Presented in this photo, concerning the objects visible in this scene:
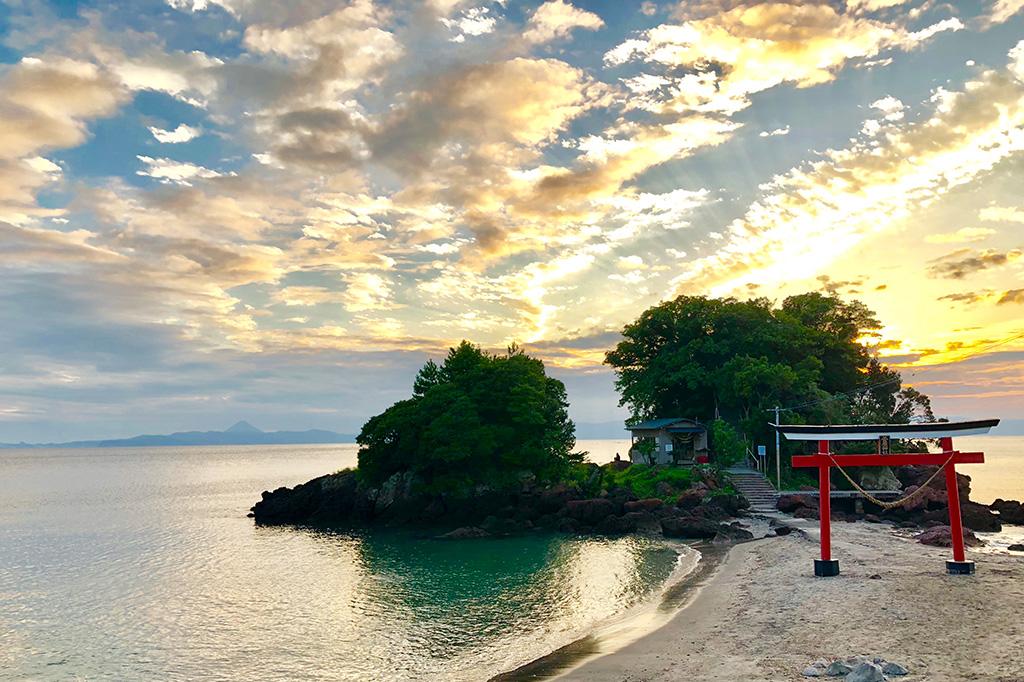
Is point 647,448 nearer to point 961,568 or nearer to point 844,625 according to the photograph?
point 961,568

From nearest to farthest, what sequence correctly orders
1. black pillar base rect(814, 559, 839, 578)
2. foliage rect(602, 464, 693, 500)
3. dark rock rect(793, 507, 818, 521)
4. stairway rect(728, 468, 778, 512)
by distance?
black pillar base rect(814, 559, 839, 578), dark rock rect(793, 507, 818, 521), stairway rect(728, 468, 778, 512), foliage rect(602, 464, 693, 500)

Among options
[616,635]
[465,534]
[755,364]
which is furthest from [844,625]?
[755,364]

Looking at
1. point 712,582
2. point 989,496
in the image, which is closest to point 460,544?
point 712,582

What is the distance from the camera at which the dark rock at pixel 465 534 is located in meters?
49.3


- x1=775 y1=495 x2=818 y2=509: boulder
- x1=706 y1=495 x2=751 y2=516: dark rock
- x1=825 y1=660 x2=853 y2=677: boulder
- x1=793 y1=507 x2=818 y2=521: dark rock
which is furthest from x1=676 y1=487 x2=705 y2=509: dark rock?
x1=825 y1=660 x2=853 y2=677: boulder

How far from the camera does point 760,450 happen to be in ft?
188

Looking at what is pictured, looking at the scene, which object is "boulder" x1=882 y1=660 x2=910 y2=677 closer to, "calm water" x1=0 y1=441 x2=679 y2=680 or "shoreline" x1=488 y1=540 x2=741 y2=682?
"shoreline" x1=488 y1=540 x2=741 y2=682

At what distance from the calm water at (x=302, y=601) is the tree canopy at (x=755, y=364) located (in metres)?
27.5

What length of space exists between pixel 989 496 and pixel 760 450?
46209mm

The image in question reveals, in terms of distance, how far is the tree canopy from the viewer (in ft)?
209

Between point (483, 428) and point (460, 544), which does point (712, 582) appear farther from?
point (483, 428)

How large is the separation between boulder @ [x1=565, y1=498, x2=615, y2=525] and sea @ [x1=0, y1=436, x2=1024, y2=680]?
391 cm

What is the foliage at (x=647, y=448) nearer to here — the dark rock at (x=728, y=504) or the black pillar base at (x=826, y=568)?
the dark rock at (x=728, y=504)

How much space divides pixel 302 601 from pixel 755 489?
38369 millimetres
